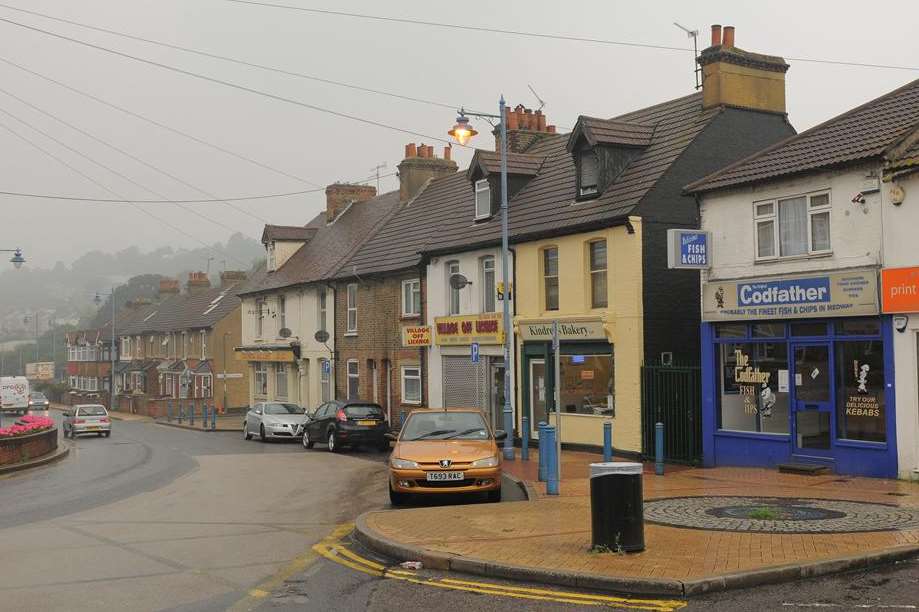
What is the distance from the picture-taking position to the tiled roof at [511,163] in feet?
92.0

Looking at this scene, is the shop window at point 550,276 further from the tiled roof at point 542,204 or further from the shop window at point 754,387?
the shop window at point 754,387

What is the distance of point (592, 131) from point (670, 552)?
1571 cm

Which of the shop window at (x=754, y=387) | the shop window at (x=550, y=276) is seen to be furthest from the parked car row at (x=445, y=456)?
the shop window at (x=550, y=276)

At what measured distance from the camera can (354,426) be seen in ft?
Answer: 87.7

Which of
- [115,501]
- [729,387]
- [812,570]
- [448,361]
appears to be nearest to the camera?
[812,570]

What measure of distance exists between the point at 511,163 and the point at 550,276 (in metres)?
4.91

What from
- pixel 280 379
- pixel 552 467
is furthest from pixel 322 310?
pixel 552 467

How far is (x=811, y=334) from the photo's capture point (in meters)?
17.3

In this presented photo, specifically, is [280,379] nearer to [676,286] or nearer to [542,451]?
[676,286]

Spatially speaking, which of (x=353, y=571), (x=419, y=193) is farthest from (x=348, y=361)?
→ (x=353, y=571)

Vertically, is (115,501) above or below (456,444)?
below

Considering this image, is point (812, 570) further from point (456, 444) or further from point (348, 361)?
point (348, 361)

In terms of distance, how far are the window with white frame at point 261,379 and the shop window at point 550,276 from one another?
78.7 feet

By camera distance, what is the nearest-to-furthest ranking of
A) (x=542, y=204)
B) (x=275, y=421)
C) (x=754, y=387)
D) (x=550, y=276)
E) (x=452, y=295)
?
(x=754, y=387), (x=550, y=276), (x=542, y=204), (x=452, y=295), (x=275, y=421)
